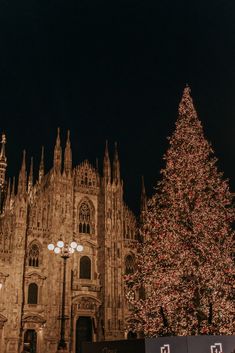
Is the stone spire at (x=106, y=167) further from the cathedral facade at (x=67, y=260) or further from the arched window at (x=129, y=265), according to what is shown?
the arched window at (x=129, y=265)

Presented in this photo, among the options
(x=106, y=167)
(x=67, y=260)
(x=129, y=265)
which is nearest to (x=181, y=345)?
(x=67, y=260)

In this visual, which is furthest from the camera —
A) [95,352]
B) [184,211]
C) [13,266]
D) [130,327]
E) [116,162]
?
[116,162]

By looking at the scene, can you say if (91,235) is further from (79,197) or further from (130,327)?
(130,327)

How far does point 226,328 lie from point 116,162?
27.1 meters

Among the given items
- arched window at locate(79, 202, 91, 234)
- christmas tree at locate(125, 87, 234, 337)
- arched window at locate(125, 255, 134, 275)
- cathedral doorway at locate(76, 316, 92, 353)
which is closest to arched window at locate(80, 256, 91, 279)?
arched window at locate(79, 202, 91, 234)

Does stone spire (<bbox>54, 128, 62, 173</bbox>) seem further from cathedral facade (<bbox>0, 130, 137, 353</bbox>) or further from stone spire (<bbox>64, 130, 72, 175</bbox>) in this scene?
stone spire (<bbox>64, 130, 72, 175</bbox>)

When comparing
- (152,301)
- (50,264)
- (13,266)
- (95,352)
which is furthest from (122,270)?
(95,352)

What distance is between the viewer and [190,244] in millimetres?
27844

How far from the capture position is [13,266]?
41031 millimetres

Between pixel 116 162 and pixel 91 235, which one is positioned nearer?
pixel 91 235

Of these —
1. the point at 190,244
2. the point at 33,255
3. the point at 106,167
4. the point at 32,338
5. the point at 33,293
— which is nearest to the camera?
the point at 190,244

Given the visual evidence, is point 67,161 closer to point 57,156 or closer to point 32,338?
point 57,156

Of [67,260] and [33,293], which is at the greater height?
[67,260]

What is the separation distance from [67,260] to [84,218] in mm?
5532
